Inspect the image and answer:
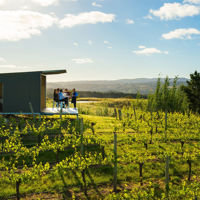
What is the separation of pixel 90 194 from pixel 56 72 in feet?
40.5

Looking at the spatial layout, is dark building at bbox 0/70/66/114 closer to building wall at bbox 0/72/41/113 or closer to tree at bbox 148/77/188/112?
building wall at bbox 0/72/41/113

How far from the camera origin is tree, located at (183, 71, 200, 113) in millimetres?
24562

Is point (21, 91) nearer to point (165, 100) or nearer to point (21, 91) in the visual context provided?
point (21, 91)

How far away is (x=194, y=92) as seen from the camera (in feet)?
82.4

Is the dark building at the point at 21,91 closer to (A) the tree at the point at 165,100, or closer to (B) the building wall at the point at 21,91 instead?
(B) the building wall at the point at 21,91

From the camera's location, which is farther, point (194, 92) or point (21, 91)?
point (194, 92)

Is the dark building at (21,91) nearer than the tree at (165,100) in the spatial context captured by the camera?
Yes

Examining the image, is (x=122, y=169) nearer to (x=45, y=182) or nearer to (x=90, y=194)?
(x=90, y=194)

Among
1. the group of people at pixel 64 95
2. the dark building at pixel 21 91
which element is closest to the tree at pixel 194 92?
the group of people at pixel 64 95

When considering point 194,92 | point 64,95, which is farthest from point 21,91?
point 194,92

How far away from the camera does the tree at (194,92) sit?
24.6 metres

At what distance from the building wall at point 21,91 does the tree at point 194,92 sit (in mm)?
16581

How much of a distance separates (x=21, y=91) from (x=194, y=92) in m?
18.4

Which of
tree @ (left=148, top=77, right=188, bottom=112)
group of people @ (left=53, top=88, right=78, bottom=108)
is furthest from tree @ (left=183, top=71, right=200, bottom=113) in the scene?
group of people @ (left=53, top=88, right=78, bottom=108)
